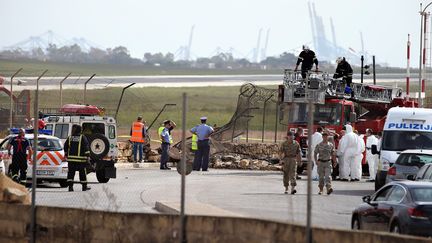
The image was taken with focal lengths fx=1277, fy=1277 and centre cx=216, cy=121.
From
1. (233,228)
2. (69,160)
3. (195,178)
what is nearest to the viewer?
(233,228)

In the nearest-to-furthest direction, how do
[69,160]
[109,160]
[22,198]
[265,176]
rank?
[22,198] → [69,160] → [109,160] → [265,176]

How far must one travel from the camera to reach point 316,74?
38.9 metres

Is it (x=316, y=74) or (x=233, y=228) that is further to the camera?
(x=316, y=74)

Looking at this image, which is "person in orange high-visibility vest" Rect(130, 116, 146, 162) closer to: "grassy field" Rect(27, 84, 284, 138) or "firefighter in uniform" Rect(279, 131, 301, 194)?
"grassy field" Rect(27, 84, 284, 138)

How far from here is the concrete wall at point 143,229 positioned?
14305mm

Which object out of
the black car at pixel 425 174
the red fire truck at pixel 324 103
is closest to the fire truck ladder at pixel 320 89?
the red fire truck at pixel 324 103

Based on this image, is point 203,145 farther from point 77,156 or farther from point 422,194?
point 422,194

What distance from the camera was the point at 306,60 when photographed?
39.2 meters

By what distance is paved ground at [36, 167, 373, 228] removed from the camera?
2245 cm

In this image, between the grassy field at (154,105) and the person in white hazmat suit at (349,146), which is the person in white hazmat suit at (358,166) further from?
the grassy field at (154,105)

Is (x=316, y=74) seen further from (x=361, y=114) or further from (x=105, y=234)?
(x=105, y=234)

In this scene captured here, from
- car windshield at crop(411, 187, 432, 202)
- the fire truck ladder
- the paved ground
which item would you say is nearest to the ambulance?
the paved ground

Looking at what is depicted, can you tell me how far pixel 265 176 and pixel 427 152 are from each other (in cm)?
895

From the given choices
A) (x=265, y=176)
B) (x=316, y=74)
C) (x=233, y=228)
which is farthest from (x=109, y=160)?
(x=233, y=228)
